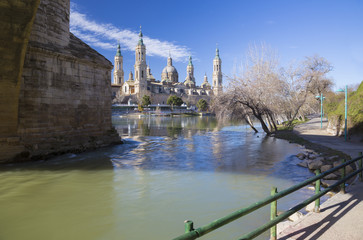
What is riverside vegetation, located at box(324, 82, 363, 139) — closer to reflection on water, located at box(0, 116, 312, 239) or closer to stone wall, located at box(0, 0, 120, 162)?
reflection on water, located at box(0, 116, 312, 239)

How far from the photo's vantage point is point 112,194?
7.58m

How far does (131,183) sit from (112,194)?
3.82 ft

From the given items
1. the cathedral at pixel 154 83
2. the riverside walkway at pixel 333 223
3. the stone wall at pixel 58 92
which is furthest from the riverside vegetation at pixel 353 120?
the cathedral at pixel 154 83

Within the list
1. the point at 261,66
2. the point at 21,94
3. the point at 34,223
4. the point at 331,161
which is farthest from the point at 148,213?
the point at 261,66

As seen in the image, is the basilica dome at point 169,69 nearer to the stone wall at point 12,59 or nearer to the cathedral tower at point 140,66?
the cathedral tower at point 140,66

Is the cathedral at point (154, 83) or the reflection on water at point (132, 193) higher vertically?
the cathedral at point (154, 83)

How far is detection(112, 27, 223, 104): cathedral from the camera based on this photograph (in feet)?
340

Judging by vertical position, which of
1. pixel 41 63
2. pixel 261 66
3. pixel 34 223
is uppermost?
pixel 261 66

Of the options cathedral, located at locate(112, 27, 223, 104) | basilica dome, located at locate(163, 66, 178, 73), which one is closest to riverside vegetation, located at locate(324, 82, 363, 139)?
cathedral, located at locate(112, 27, 223, 104)

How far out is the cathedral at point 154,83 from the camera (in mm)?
103688

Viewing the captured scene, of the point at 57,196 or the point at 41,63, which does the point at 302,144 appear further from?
the point at 41,63

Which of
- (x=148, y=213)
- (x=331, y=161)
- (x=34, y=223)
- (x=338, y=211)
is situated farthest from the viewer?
(x=331, y=161)

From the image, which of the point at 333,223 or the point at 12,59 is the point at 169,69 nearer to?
the point at 12,59

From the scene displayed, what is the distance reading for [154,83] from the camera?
4840 inches
